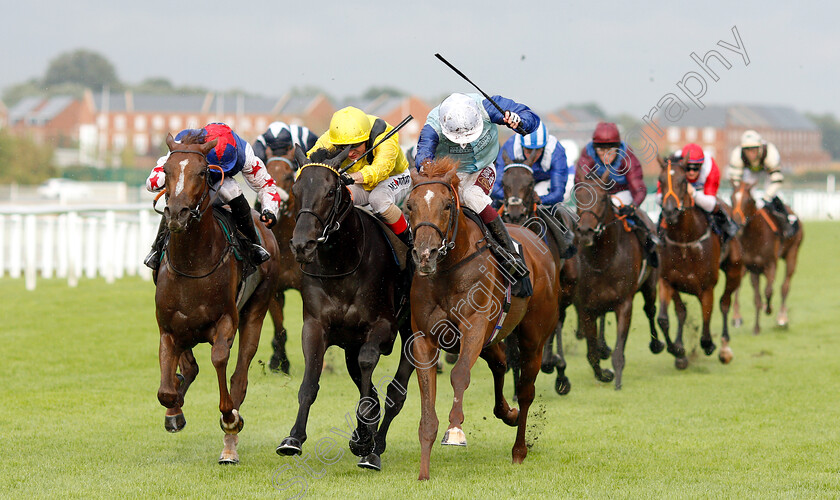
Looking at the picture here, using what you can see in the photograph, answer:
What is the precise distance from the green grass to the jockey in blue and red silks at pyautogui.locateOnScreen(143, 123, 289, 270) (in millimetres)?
1269

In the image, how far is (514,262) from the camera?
5953 mm

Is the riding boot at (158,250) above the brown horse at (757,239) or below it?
above

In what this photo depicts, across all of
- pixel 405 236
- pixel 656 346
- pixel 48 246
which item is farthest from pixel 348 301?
pixel 48 246

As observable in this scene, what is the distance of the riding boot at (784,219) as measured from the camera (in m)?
14.5

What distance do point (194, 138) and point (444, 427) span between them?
2.80 metres

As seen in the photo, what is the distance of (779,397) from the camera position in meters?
8.44

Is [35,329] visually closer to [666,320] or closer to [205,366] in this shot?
[205,366]

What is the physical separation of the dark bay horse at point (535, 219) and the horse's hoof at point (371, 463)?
6.84 ft

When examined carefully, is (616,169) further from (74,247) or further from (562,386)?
(74,247)

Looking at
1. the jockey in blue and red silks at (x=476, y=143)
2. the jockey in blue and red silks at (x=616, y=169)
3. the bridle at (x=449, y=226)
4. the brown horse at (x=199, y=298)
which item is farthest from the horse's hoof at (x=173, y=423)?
the jockey in blue and red silks at (x=616, y=169)

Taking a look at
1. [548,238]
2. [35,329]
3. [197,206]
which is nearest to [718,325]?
[548,238]

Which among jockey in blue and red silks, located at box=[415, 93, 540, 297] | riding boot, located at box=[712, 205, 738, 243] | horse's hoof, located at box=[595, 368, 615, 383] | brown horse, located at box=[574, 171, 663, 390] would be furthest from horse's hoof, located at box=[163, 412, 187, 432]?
riding boot, located at box=[712, 205, 738, 243]

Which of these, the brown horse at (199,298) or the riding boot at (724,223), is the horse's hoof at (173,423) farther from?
the riding boot at (724,223)

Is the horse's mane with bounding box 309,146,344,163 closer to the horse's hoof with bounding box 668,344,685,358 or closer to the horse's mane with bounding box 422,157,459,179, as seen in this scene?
the horse's mane with bounding box 422,157,459,179
